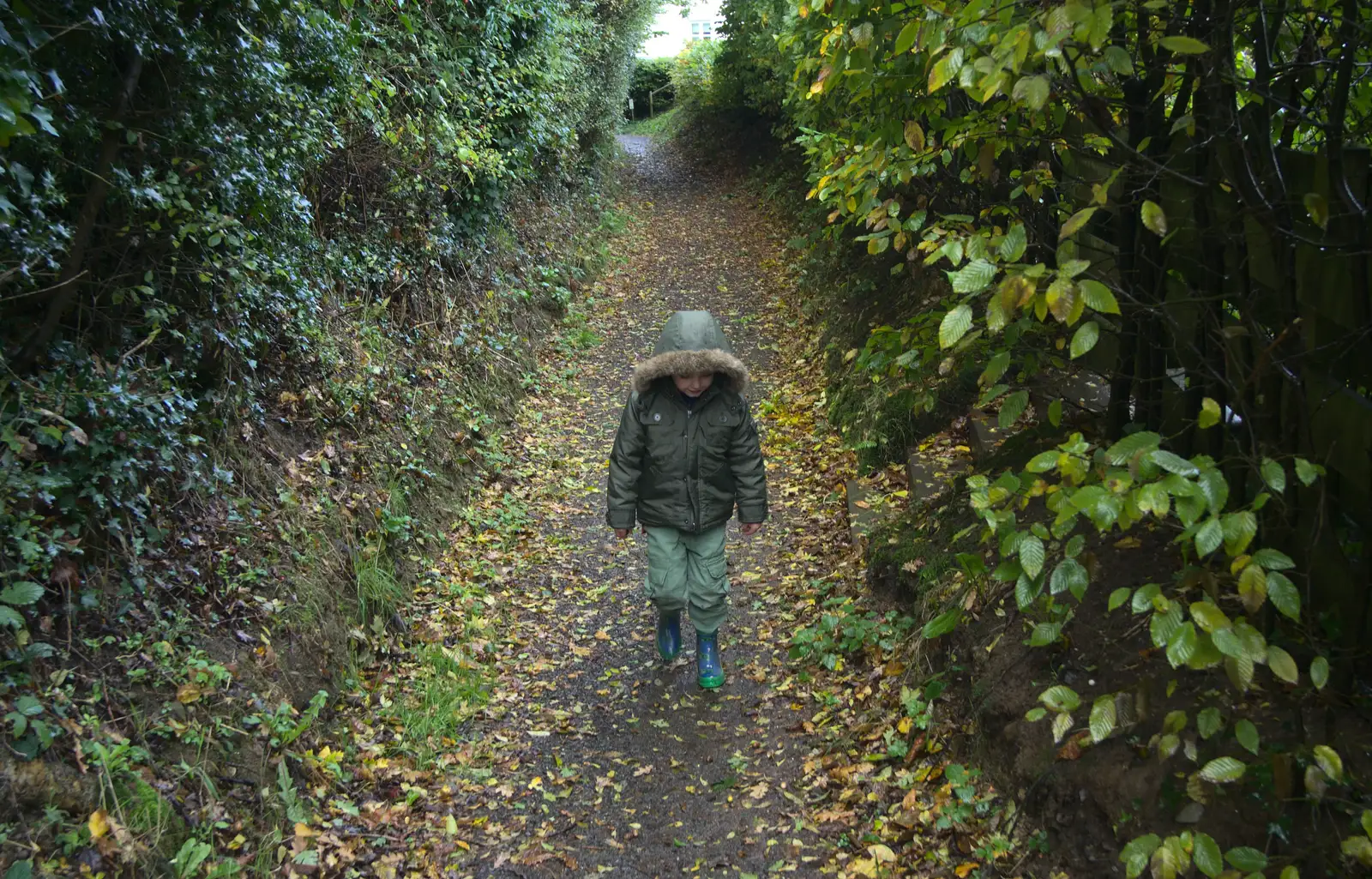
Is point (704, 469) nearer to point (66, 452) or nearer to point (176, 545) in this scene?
point (176, 545)

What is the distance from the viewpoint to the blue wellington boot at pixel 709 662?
5543 millimetres

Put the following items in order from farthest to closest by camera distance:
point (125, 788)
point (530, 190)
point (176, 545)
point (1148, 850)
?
point (530, 190) < point (176, 545) < point (125, 788) < point (1148, 850)

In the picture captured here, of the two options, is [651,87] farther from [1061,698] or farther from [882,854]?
[1061,698]

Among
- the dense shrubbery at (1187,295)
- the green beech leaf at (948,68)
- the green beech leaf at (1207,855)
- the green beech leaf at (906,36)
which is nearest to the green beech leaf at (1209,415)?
the dense shrubbery at (1187,295)

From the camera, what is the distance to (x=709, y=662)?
5.57 meters

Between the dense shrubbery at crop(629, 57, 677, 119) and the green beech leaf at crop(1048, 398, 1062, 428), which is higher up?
the green beech leaf at crop(1048, 398, 1062, 428)

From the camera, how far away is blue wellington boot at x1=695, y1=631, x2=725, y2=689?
5.54m

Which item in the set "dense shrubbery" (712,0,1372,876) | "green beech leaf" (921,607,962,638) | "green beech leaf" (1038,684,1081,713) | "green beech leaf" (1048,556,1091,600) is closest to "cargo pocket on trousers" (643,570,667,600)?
"dense shrubbery" (712,0,1372,876)

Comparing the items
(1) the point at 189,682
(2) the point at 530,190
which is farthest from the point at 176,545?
(2) the point at 530,190

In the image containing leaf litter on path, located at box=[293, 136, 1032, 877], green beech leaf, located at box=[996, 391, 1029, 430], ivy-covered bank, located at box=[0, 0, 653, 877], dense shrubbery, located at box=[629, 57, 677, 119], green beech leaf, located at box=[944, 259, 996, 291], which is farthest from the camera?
dense shrubbery, located at box=[629, 57, 677, 119]

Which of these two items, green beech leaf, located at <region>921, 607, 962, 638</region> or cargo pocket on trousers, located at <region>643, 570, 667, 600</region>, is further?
cargo pocket on trousers, located at <region>643, 570, 667, 600</region>

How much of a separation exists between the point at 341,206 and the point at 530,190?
273 inches

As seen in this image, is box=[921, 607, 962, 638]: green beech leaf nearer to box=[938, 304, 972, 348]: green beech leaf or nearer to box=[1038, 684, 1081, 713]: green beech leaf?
box=[1038, 684, 1081, 713]: green beech leaf

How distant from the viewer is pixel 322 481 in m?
6.12
